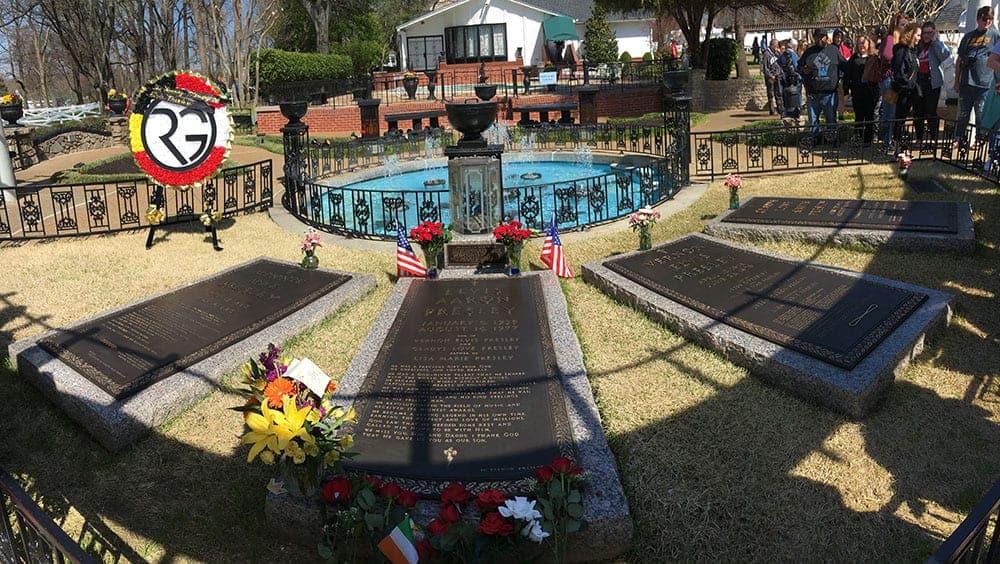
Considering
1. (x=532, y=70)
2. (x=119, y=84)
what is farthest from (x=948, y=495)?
(x=119, y=84)

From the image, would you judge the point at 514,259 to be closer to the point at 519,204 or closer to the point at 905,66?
the point at 519,204

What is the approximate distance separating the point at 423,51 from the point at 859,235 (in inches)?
1519

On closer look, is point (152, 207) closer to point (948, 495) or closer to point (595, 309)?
point (595, 309)

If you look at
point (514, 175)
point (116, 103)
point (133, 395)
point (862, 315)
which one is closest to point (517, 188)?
point (862, 315)

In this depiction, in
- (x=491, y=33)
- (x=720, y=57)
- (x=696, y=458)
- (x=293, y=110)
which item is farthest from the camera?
(x=491, y=33)

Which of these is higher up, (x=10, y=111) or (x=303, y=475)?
(x=10, y=111)

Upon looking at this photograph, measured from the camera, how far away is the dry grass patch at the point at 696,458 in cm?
402

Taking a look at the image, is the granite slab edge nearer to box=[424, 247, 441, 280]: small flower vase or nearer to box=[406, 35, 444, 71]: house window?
box=[424, 247, 441, 280]: small flower vase

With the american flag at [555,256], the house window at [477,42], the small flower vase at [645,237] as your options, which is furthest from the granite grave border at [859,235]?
the house window at [477,42]

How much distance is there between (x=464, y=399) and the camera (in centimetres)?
506

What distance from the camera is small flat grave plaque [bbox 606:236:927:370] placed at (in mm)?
5609

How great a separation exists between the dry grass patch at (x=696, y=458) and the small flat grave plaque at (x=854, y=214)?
1.04m

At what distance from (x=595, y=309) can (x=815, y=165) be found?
7.93 meters

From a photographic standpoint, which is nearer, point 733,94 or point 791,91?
point 791,91
